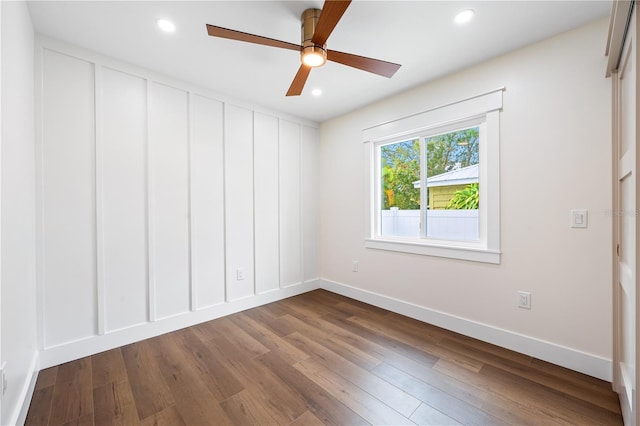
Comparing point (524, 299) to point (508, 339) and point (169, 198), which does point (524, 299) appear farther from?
point (169, 198)

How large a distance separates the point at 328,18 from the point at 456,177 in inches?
78.0

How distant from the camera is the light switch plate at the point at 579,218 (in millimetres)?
1891

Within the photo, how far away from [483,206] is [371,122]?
5.36 feet

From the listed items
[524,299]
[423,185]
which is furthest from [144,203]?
[524,299]

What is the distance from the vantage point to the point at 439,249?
2.69m

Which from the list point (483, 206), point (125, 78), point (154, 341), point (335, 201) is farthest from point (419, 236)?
point (125, 78)

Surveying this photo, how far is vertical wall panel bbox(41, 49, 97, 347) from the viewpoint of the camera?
2.04 meters

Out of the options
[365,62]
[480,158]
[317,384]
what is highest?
[365,62]

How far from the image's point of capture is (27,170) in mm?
1774

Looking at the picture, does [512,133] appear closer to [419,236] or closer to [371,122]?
[419,236]

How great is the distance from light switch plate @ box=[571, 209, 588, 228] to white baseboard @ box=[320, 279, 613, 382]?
2.99 feet

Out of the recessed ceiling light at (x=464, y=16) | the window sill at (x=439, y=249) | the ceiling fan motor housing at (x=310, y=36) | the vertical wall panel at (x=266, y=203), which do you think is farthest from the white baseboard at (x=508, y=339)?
the ceiling fan motor housing at (x=310, y=36)

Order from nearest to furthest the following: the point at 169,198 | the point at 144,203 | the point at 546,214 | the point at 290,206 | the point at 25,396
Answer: the point at 25,396, the point at 546,214, the point at 144,203, the point at 169,198, the point at 290,206

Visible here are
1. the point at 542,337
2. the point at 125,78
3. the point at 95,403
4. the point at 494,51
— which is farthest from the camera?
the point at 125,78
